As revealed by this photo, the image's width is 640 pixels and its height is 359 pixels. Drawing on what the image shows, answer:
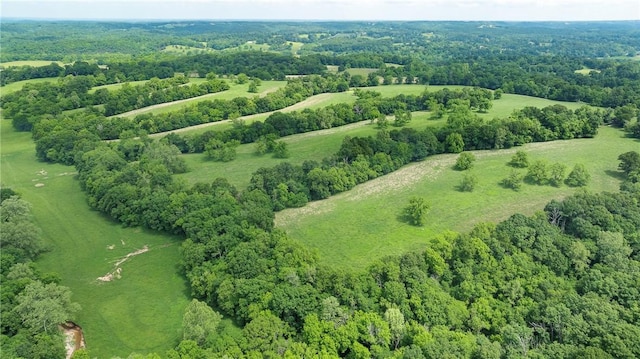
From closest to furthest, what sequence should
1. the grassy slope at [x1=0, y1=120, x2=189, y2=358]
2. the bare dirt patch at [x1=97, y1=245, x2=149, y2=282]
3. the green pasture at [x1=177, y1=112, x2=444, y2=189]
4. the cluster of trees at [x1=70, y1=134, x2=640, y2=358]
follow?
the cluster of trees at [x1=70, y1=134, x2=640, y2=358] → the grassy slope at [x1=0, y1=120, x2=189, y2=358] → the bare dirt patch at [x1=97, y1=245, x2=149, y2=282] → the green pasture at [x1=177, y1=112, x2=444, y2=189]

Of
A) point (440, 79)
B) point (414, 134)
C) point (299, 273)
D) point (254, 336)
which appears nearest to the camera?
point (254, 336)

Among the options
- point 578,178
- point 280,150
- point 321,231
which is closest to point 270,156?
point 280,150

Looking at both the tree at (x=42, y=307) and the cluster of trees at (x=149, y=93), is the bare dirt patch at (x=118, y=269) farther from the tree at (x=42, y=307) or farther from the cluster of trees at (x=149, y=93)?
the cluster of trees at (x=149, y=93)

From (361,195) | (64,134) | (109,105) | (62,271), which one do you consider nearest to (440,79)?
(361,195)

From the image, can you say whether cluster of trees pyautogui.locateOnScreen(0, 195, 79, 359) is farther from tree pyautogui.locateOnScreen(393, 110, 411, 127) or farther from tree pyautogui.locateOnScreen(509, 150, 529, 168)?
tree pyautogui.locateOnScreen(393, 110, 411, 127)

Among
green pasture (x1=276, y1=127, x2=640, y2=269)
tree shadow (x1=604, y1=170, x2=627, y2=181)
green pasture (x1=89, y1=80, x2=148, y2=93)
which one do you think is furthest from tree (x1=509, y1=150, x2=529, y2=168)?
green pasture (x1=89, y1=80, x2=148, y2=93)

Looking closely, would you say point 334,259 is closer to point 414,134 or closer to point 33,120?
point 414,134

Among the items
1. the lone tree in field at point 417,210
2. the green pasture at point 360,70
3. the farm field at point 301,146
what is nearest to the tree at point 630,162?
the farm field at point 301,146
